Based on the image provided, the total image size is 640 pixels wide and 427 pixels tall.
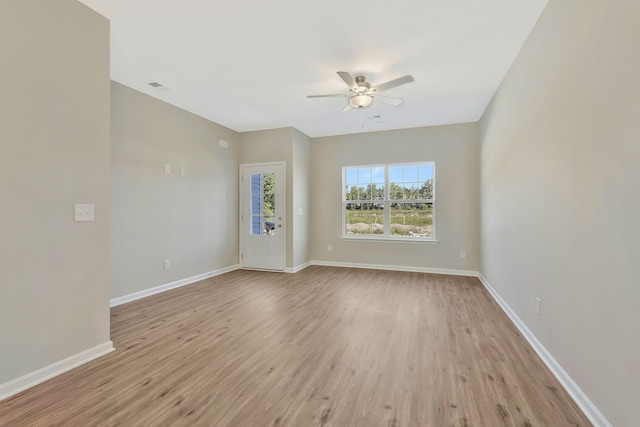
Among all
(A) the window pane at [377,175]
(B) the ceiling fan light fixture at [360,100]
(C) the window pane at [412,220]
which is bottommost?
(C) the window pane at [412,220]

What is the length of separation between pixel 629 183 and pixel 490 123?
10.6 feet

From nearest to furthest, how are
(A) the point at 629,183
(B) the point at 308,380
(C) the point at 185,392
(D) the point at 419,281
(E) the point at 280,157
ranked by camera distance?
(A) the point at 629,183 → (C) the point at 185,392 → (B) the point at 308,380 → (D) the point at 419,281 → (E) the point at 280,157

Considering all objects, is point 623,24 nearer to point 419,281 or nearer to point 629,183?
point 629,183

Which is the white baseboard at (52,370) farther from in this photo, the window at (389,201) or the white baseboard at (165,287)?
the window at (389,201)

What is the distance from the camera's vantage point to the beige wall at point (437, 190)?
527 cm

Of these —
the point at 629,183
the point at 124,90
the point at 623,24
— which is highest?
the point at 124,90

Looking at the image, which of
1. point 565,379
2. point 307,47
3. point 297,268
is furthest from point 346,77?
point 297,268

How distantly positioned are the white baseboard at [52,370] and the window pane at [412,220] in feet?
15.8

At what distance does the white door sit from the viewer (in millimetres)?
5555

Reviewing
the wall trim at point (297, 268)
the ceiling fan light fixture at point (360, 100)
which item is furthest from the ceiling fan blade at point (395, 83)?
the wall trim at point (297, 268)

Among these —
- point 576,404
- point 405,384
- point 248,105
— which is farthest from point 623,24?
point 248,105

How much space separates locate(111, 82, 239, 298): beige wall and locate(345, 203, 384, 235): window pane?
244 cm

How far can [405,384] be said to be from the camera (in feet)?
6.51

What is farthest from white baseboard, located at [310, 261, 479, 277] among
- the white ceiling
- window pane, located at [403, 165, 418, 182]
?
the white ceiling
